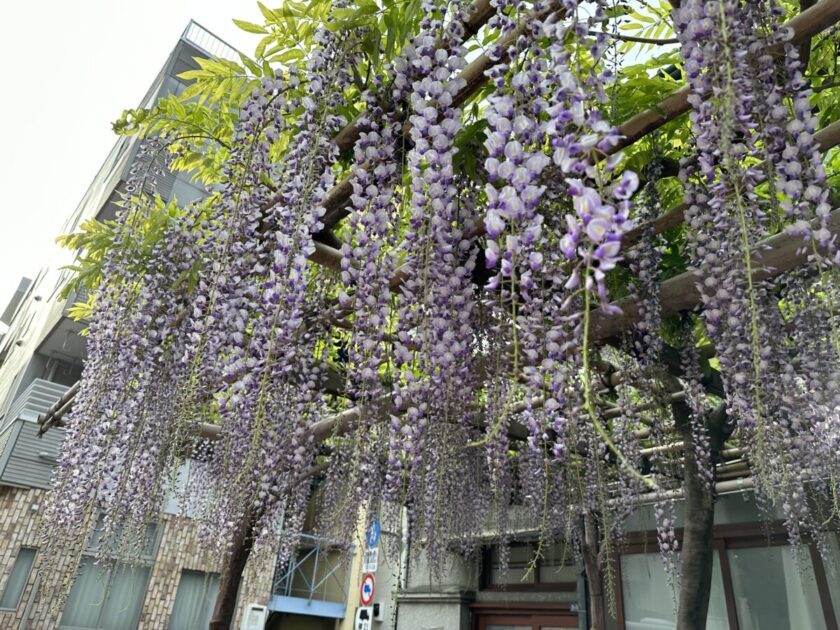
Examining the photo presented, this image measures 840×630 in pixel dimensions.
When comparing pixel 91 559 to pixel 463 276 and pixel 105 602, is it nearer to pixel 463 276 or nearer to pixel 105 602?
pixel 105 602

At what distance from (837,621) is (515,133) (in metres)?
4.97

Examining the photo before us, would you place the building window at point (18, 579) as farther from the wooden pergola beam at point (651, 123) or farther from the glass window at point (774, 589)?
the glass window at point (774, 589)

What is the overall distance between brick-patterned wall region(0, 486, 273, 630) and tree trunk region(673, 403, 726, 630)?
181 inches

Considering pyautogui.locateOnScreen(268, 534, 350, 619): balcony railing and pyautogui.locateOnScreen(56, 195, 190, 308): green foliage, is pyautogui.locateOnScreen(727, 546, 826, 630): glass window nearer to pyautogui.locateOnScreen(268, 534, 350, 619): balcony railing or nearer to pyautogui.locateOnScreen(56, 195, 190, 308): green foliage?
pyautogui.locateOnScreen(56, 195, 190, 308): green foliage

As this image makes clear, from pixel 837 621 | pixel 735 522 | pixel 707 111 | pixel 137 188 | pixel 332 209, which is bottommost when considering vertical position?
pixel 837 621

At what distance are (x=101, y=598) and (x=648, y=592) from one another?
7.39 meters

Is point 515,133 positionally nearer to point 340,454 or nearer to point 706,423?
point 706,423

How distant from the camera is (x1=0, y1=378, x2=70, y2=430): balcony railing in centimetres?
802

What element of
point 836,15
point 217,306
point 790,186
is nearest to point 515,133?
point 790,186

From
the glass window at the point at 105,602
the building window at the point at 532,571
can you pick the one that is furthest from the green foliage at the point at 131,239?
the glass window at the point at 105,602

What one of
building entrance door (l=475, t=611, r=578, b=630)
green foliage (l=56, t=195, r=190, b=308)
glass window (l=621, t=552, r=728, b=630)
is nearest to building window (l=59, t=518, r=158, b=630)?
building entrance door (l=475, t=611, r=578, b=630)

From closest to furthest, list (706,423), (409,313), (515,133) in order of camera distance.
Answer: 1. (515,133)
2. (409,313)
3. (706,423)

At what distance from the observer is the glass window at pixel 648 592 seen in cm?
535

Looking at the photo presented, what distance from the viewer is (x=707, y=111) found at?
66.4 inches
